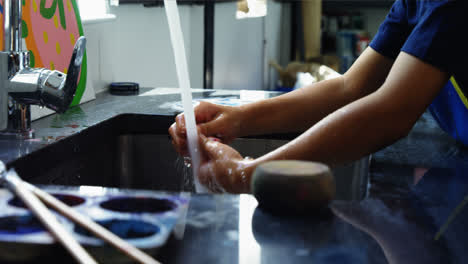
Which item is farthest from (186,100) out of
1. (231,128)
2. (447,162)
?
(447,162)

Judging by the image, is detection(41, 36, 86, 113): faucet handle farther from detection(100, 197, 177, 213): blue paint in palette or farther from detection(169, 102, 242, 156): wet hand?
detection(100, 197, 177, 213): blue paint in palette

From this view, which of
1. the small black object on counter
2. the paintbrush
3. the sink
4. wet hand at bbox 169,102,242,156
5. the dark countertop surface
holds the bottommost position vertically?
the sink

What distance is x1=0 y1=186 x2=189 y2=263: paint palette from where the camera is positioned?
1.69ft

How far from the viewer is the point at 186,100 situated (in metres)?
1.12

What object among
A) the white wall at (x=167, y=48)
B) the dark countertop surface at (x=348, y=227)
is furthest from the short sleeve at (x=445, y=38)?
the white wall at (x=167, y=48)

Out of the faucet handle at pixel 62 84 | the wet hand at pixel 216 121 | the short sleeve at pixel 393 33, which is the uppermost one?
the short sleeve at pixel 393 33

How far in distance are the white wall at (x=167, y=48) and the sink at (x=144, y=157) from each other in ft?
1.01

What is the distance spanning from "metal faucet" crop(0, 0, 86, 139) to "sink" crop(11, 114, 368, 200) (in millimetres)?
163

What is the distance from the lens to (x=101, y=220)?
23.2 inches

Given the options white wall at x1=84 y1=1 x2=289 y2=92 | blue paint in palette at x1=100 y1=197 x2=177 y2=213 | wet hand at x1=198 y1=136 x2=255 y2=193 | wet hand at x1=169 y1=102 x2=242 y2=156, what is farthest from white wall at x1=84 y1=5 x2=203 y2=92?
blue paint in palette at x1=100 y1=197 x2=177 y2=213

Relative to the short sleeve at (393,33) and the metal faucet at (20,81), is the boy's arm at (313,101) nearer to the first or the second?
the short sleeve at (393,33)

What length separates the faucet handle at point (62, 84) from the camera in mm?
975

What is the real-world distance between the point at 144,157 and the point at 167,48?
130cm

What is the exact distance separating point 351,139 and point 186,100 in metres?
0.38
